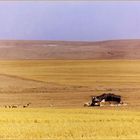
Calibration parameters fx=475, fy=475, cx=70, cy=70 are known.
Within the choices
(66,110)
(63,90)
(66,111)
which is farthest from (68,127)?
(63,90)

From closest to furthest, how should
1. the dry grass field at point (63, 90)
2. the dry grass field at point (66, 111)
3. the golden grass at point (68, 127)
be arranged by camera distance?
the golden grass at point (68, 127) < the dry grass field at point (66, 111) < the dry grass field at point (63, 90)

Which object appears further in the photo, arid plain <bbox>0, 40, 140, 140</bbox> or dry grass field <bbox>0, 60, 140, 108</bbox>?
dry grass field <bbox>0, 60, 140, 108</bbox>

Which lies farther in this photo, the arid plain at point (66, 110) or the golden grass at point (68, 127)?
the arid plain at point (66, 110)

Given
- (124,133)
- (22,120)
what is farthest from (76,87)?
(124,133)

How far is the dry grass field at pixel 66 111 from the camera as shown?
13.9 metres

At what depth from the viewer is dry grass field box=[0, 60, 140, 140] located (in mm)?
13871

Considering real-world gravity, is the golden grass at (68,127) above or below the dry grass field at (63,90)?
below

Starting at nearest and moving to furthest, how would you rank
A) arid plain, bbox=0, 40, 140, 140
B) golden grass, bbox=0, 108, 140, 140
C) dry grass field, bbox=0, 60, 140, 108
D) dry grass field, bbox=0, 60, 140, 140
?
golden grass, bbox=0, 108, 140, 140 → dry grass field, bbox=0, 60, 140, 140 → arid plain, bbox=0, 40, 140, 140 → dry grass field, bbox=0, 60, 140, 108

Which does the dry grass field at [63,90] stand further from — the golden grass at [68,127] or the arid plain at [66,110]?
the golden grass at [68,127]

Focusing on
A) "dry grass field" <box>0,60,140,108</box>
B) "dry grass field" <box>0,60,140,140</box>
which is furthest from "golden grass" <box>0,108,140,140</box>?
"dry grass field" <box>0,60,140,108</box>

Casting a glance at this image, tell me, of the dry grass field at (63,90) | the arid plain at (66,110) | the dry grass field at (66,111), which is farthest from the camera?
the dry grass field at (63,90)

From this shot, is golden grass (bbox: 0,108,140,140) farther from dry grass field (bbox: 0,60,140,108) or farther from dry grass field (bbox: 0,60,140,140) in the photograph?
dry grass field (bbox: 0,60,140,108)

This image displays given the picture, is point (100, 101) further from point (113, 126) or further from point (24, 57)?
point (24, 57)

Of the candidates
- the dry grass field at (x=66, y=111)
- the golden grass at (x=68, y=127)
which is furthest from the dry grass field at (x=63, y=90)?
the golden grass at (x=68, y=127)
